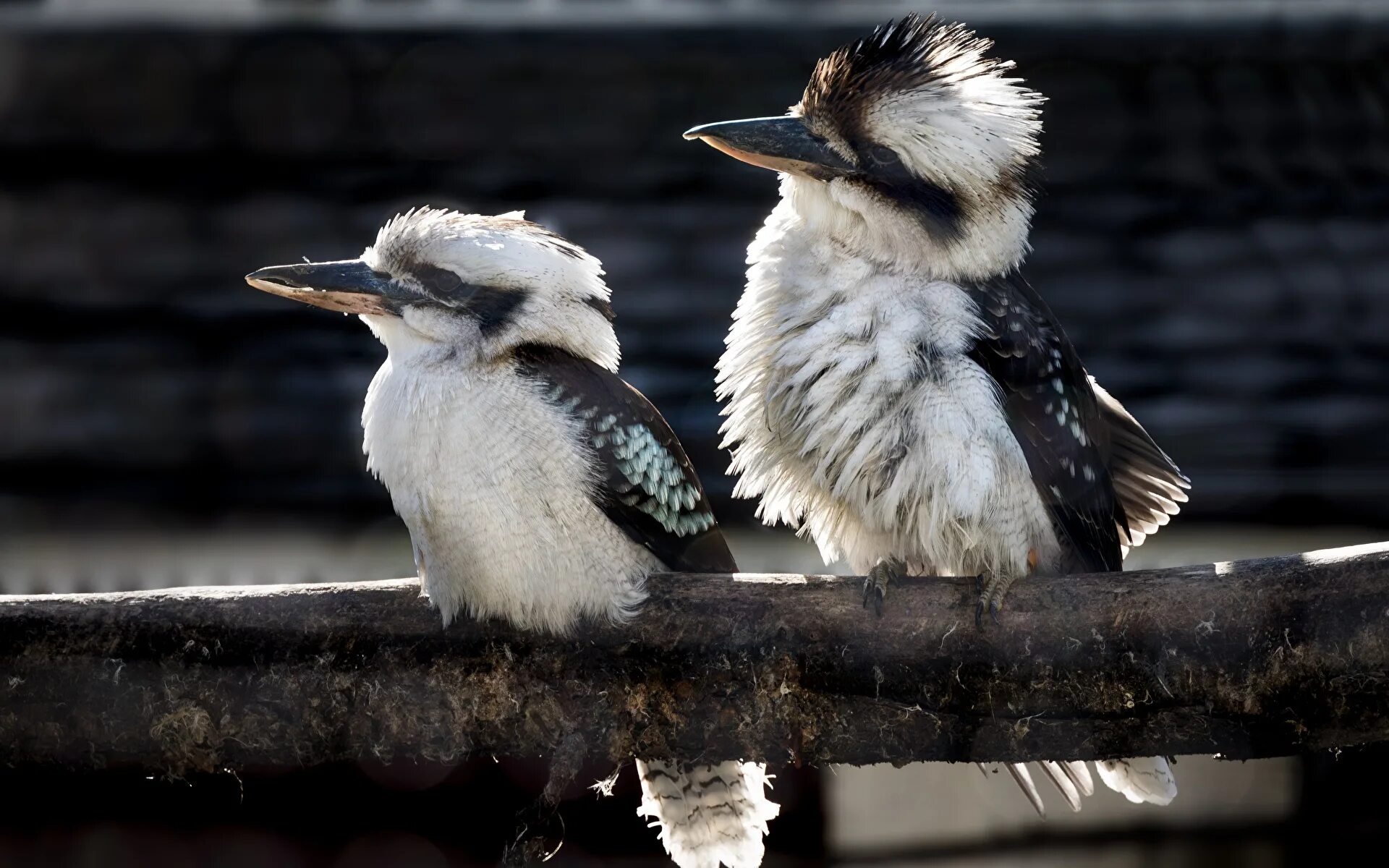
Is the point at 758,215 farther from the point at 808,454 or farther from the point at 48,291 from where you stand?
the point at 48,291

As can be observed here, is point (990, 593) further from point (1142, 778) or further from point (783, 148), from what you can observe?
point (783, 148)

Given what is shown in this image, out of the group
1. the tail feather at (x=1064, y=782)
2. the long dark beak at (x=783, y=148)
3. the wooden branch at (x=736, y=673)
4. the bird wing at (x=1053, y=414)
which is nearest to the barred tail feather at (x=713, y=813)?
the wooden branch at (x=736, y=673)

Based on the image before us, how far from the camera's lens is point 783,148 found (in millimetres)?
1875

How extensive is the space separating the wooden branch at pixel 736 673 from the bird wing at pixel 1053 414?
0.24 meters

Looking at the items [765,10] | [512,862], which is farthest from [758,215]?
[512,862]

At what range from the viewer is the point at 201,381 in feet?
9.14

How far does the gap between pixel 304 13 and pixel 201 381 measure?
3.15 ft

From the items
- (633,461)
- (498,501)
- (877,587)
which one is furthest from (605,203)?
(877,587)

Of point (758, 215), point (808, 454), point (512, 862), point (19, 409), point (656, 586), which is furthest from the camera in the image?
point (758, 215)

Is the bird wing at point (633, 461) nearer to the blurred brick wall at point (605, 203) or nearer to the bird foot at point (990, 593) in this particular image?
the bird foot at point (990, 593)

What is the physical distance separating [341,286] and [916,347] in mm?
742

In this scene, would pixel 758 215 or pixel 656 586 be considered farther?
pixel 758 215

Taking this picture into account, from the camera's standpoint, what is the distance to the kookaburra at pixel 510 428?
5.60 ft

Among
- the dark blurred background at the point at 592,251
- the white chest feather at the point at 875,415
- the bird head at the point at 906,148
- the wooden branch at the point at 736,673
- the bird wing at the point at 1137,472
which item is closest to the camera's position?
the wooden branch at the point at 736,673
